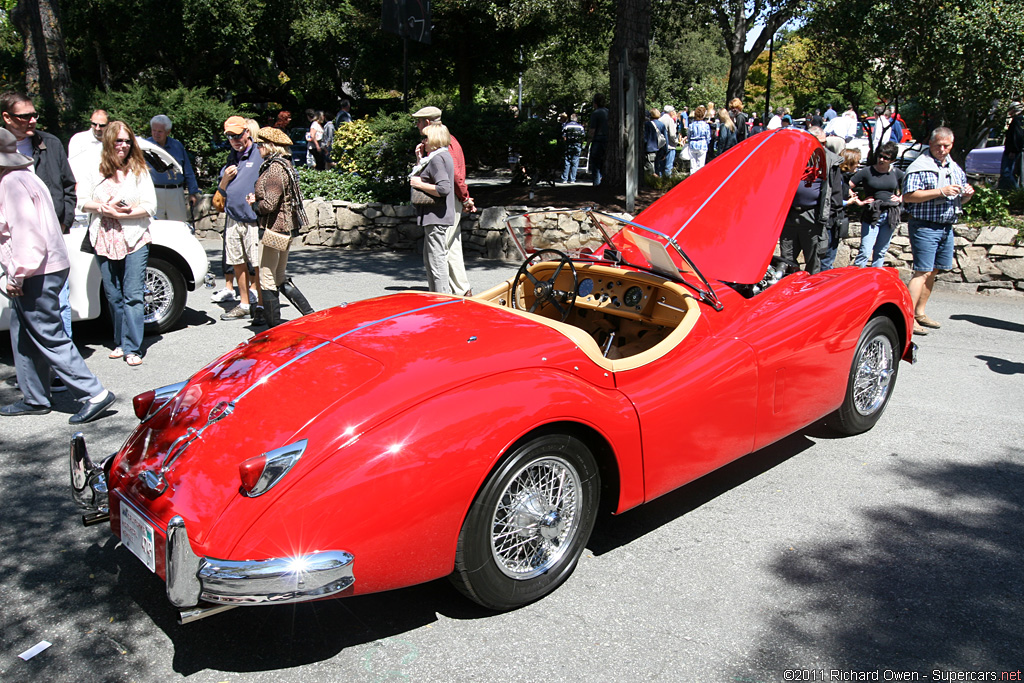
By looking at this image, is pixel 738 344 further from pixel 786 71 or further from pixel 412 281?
pixel 786 71

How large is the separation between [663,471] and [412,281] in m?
6.54

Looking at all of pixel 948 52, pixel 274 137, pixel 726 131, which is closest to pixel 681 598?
pixel 274 137

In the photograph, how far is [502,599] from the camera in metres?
3.11

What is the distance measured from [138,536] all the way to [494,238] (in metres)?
8.58

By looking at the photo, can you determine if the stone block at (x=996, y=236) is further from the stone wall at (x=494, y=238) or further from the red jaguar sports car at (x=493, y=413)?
the red jaguar sports car at (x=493, y=413)

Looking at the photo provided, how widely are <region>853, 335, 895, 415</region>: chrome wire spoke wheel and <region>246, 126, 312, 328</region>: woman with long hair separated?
4295 mm

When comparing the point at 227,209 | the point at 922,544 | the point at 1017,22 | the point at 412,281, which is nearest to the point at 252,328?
the point at 227,209

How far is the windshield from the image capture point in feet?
13.6

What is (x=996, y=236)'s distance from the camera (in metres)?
→ 9.38

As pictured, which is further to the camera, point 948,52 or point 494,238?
point 948,52

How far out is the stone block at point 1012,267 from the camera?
365 inches

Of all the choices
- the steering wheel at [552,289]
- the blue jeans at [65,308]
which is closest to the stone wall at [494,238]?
the steering wheel at [552,289]

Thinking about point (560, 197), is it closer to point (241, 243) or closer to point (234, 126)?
point (241, 243)

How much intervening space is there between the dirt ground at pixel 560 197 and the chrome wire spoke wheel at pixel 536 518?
28.1ft
